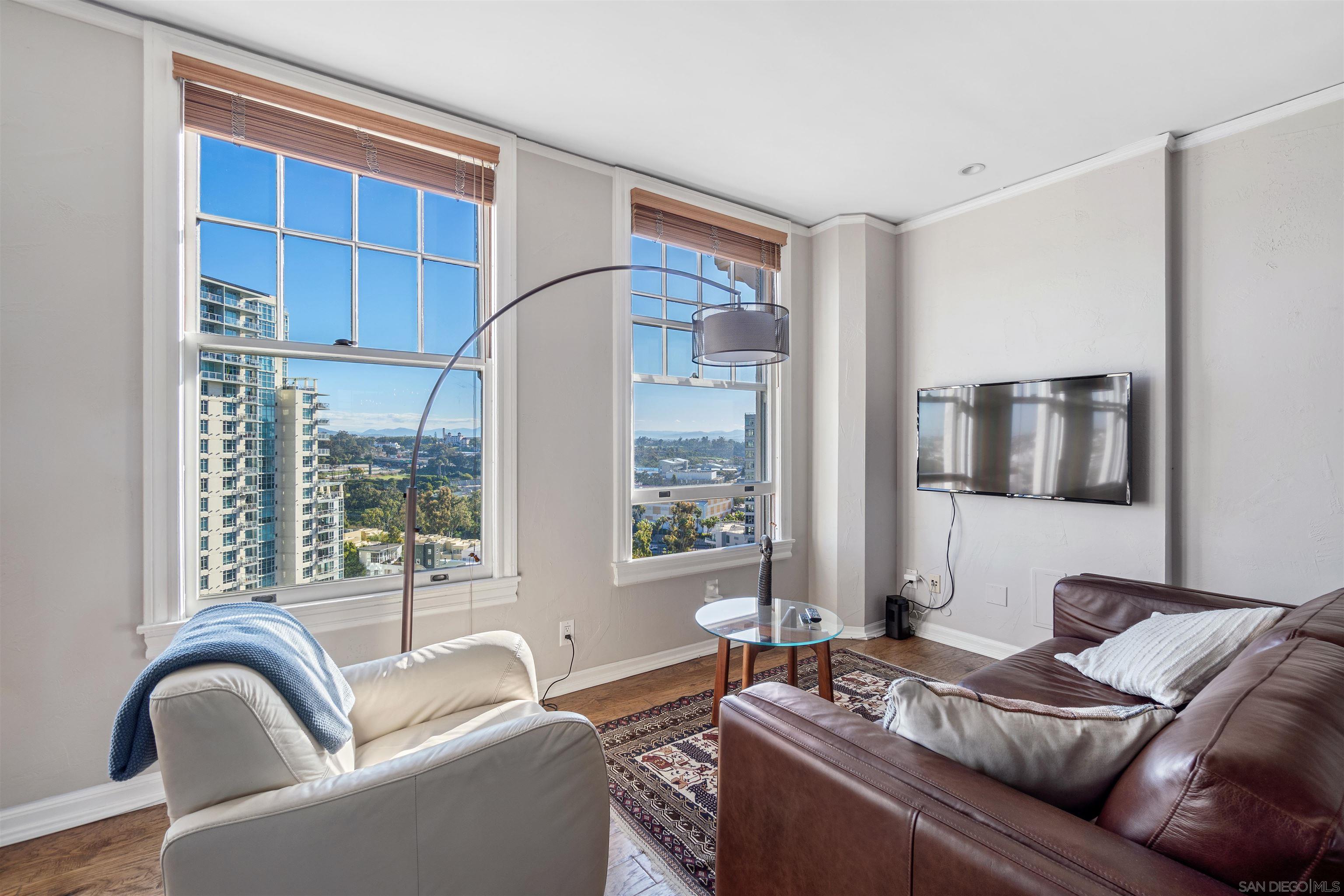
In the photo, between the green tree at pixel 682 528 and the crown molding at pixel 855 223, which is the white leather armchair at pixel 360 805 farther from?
the crown molding at pixel 855 223

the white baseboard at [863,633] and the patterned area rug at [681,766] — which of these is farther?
the white baseboard at [863,633]

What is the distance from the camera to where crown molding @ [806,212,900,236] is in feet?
12.3

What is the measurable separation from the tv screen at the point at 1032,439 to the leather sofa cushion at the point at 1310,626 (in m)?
1.19

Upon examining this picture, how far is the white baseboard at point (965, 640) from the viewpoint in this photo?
3.40m

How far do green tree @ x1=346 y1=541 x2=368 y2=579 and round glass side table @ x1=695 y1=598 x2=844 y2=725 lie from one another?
1395 millimetres

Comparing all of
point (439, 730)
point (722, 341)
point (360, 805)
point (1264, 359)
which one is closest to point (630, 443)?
point (722, 341)

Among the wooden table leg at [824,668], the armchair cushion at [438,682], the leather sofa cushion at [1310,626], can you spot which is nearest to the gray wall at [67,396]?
the armchair cushion at [438,682]

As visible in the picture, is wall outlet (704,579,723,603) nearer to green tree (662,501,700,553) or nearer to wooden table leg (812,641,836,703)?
green tree (662,501,700,553)

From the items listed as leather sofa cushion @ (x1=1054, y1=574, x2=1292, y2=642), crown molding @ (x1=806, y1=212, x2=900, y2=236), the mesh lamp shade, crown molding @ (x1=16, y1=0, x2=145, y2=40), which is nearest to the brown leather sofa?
leather sofa cushion @ (x1=1054, y1=574, x2=1292, y2=642)

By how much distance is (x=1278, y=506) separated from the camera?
256 cm

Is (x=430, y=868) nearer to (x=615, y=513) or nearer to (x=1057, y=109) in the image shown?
(x=615, y=513)

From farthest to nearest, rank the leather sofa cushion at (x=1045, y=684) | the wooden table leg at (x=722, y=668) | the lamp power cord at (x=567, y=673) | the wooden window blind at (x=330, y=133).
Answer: the lamp power cord at (x=567, y=673) → the wooden table leg at (x=722, y=668) → the wooden window blind at (x=330, y=133) → the leather sofa cushion at (x=1045, y=684)

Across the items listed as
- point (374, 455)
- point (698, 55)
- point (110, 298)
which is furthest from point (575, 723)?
point (698, 55)

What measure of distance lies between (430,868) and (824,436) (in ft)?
10.4
